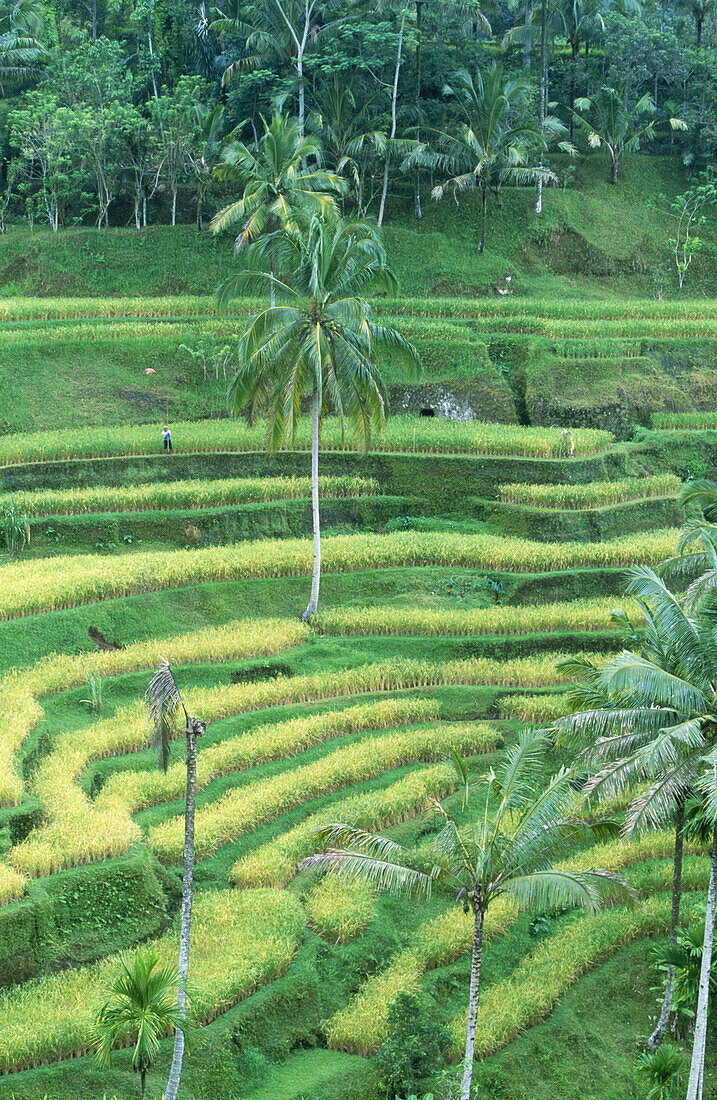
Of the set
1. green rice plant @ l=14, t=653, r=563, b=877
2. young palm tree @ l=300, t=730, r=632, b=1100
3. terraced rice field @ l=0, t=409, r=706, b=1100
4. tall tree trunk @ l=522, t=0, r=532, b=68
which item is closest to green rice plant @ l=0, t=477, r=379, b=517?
terraced rice field @ l=0, t=409, r=706, b=1100

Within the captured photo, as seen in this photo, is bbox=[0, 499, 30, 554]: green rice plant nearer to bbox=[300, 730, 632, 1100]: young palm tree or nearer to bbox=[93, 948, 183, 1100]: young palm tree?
bbox=[300, 730, 632, 1100]: young palm tree

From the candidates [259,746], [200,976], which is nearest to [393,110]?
[259,746]

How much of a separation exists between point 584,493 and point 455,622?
6.81 m

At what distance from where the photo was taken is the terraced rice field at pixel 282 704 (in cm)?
1410

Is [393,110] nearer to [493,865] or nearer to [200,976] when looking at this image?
[493,865]

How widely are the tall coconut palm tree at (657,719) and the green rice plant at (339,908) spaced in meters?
4.06

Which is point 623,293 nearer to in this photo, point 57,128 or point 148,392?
point 148,392

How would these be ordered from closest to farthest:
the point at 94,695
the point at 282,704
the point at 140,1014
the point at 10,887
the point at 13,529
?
the point at 140,1014
the point at 10,887
the point at 94,695
the point at 282,704
the point at 13,529

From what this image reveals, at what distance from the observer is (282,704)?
21.4 m

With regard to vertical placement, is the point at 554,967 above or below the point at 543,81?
below

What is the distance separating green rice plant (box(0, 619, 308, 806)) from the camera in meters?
19.4

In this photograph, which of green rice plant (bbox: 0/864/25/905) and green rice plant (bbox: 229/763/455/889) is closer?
green rice plant (bbox: 0/864/25/905)

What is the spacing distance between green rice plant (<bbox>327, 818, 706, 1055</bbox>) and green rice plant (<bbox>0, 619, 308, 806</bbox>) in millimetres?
6743

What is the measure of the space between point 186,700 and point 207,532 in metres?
7.35
